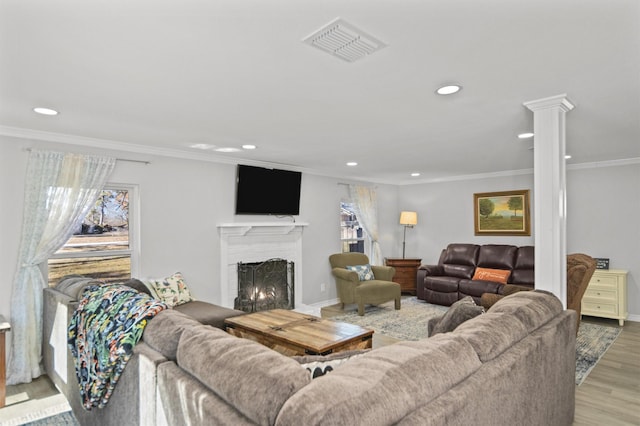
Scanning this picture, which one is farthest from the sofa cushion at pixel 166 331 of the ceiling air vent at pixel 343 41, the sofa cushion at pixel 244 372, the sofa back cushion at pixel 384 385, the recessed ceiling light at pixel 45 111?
the recessed ceiling light at pixel 45 111

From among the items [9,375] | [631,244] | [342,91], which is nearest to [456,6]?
[342,91]

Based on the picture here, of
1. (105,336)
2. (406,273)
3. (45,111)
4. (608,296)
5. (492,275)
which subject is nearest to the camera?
(105,336)

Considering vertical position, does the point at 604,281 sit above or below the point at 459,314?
below

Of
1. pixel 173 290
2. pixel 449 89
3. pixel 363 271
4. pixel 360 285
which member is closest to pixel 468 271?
pixel 363 271

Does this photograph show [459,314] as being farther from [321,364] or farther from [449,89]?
[449,89]

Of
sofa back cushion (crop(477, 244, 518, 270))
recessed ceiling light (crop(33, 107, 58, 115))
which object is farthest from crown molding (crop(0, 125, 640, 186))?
sofa back cushion (crop(477, 244, 518, 270))

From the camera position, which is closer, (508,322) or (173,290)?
(508,322)

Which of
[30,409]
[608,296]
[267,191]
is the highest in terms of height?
[267,191]

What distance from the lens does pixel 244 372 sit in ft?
4.11

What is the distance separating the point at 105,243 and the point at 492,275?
17.4ft

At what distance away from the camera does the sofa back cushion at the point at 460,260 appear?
6.22 meters

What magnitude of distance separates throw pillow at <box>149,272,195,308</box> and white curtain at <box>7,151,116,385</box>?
980 mm

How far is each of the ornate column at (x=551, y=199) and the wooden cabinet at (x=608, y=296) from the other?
3.46m

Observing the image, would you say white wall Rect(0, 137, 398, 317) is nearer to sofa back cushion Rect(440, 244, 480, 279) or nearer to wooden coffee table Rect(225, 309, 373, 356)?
wooden coffee table Rect(225, 309, 373, 356)
